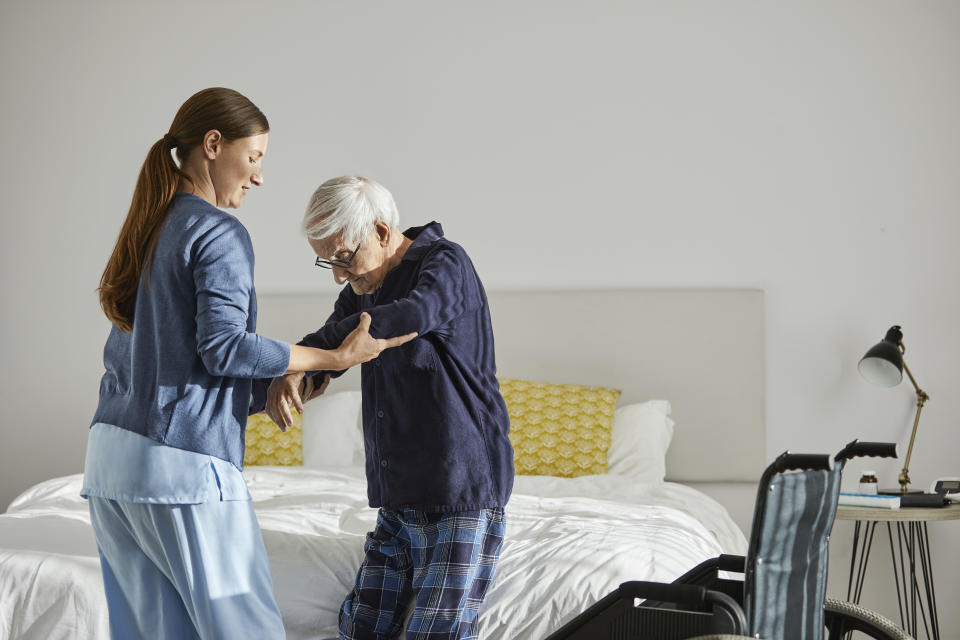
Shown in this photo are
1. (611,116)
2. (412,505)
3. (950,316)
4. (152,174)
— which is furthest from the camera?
(611,116)

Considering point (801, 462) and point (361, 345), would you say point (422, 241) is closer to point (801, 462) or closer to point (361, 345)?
point (361, 345)

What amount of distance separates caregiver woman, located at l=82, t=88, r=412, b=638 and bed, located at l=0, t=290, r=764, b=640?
50 cm

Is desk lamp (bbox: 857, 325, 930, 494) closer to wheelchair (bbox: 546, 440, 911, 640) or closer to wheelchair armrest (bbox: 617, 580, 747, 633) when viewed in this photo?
wheelchair (bbox: 546, 440, 911, 640)

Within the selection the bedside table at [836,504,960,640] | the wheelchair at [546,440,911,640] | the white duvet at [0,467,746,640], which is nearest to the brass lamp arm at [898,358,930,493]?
the bedside table at [836,504,960,640]

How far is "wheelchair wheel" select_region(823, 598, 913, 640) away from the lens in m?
1.63

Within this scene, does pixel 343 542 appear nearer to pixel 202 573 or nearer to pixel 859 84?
pixel 202 573

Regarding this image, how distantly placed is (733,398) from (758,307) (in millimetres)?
393

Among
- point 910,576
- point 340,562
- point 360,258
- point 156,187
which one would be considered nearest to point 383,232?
point 360,258

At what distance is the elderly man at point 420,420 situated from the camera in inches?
64.9

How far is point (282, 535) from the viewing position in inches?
82.6

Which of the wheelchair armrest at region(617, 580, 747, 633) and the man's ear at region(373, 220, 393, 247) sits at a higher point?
the man's ear at region(373, 220, 393, 247)

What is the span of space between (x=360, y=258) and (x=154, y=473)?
2.02 feet

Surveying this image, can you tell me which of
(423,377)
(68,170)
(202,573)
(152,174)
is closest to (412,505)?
(423,377)

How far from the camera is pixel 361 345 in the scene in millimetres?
1607
